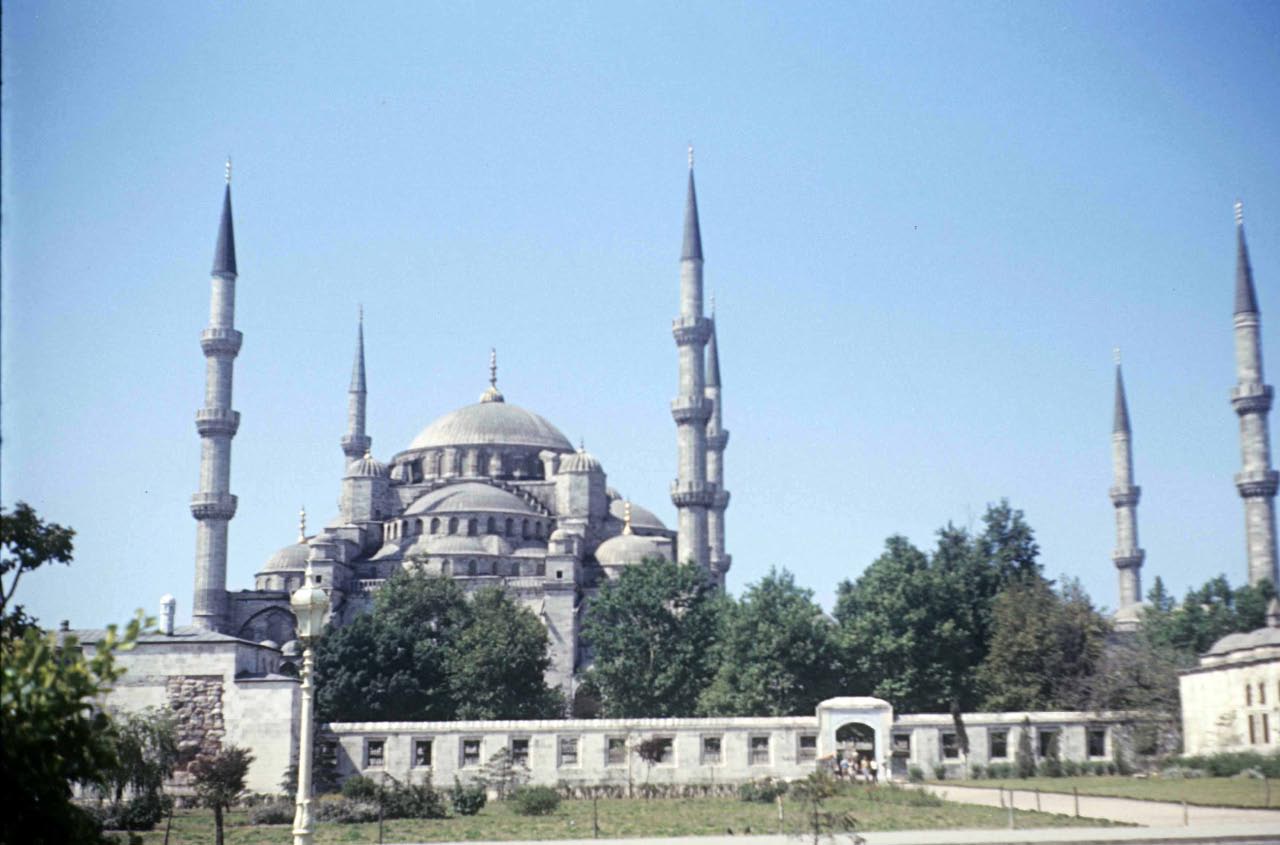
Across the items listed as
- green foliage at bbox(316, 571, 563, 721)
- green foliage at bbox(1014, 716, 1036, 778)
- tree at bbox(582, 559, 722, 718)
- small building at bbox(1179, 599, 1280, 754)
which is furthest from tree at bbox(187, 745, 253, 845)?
small building at bbox(1179, 599, 1280, 754)

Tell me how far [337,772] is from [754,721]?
34.6 feet

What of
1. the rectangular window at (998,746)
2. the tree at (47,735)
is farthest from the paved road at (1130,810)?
the tree at (47,735)

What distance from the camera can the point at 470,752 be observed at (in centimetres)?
3947

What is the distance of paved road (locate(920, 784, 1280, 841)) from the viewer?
73.6 feet

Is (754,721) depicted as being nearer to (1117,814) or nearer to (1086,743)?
(1086,743)

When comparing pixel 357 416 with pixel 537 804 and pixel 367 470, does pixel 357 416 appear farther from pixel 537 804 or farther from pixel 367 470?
pixel 537 804

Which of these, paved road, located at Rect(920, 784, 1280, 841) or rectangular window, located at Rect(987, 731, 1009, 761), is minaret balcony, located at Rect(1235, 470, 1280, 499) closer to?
rectangular window, located at Rect(987, 731, 1009, 761)

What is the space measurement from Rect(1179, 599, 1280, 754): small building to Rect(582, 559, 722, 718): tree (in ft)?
51.2

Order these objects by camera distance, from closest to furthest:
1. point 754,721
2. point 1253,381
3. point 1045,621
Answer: point 754,721 → point 1045,621 → point 1253,381

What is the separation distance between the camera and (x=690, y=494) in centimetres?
6006

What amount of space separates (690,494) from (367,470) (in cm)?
1765

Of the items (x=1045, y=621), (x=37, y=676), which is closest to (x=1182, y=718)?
(x=1045, y=621)

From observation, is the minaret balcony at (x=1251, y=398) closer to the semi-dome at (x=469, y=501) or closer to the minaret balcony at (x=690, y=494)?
the minaret balcony at (x=690, y=494)

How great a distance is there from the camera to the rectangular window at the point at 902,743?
38719 millimetres
